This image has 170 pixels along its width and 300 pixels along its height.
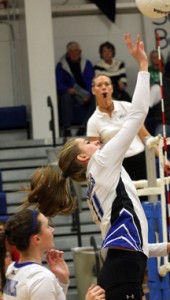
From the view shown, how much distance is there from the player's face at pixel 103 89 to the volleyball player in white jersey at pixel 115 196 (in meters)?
2.74

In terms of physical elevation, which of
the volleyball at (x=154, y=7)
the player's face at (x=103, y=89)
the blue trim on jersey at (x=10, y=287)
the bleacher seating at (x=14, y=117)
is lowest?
the bleacher seating at (x=14, y=117)

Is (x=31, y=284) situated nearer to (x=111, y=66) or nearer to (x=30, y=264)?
(x=30, y=264)

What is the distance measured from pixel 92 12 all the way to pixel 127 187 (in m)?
8.81

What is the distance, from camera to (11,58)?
11.7 metres

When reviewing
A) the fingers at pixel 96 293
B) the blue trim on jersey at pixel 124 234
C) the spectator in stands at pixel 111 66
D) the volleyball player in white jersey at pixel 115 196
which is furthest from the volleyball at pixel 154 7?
the spectator in stands at pixel 111 66

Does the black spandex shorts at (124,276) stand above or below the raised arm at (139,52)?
below

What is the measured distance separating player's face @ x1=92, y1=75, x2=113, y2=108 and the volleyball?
1.36 meters

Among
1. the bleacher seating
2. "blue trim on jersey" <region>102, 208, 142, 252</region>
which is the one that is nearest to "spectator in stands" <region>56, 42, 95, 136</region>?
the bleacher seating

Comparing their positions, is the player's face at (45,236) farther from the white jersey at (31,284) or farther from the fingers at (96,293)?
the fingers at (96,293)

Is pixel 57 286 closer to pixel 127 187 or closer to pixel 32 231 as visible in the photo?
pixel 32 231

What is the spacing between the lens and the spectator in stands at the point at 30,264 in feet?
9.88

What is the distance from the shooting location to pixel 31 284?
9.86ft

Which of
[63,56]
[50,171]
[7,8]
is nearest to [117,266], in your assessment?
[50,171]

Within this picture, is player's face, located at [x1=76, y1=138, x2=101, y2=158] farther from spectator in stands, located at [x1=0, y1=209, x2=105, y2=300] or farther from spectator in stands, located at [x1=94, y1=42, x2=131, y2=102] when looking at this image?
spectator in stands, located at [x1=94, y1=42, x2=131, y2=102]
